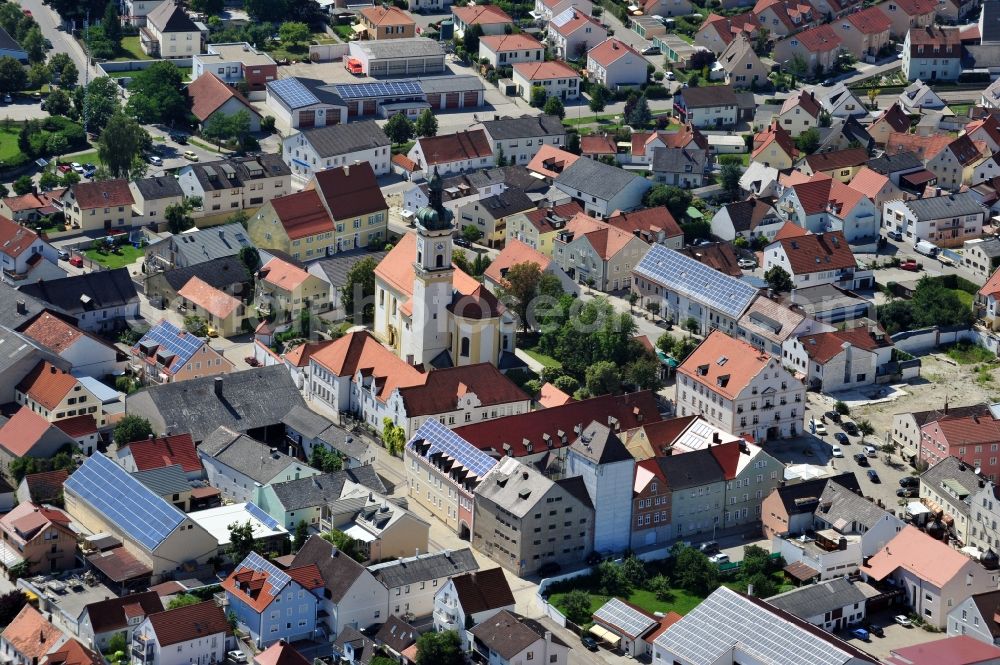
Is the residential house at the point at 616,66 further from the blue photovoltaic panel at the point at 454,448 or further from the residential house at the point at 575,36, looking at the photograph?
the blue photovoltaic panel at the point at 454,448

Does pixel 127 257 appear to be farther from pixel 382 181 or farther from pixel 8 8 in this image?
pixel 8 8

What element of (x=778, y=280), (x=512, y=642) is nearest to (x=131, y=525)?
(x=512, y=642)

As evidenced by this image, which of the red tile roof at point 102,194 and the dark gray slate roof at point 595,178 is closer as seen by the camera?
the red tile roof at point 102,194

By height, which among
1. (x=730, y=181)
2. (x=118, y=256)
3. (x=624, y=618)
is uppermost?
(x=624, y=618)

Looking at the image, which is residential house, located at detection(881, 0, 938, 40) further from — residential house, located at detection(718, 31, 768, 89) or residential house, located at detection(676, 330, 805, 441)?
residential house, located at detection(676, 330, 805, 441)

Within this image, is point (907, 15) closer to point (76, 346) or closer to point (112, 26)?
point (112, 26)

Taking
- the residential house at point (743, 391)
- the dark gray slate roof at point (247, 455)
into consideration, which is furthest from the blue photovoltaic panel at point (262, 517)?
the residential house at point (743, 391)
